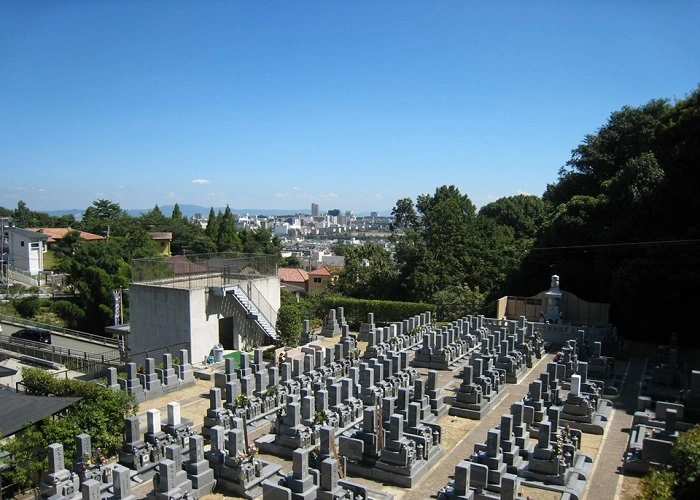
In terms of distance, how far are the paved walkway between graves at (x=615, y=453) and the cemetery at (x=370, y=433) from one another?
294 millimetres

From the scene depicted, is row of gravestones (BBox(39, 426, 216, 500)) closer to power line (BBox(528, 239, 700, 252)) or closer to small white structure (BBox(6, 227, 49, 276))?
power line (BBox(528, 239, 700, 252))

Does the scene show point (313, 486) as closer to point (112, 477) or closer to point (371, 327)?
point (112, 477)

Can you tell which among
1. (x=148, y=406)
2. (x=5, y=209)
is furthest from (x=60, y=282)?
(x=5, y=209)

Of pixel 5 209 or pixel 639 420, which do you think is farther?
pixel 5 209

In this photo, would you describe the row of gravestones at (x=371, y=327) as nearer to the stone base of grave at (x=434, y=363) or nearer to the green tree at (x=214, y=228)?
the stone base of grave at (x=434, y=363)

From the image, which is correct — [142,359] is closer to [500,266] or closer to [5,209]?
[500,266]

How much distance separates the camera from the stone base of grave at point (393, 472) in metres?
12.8

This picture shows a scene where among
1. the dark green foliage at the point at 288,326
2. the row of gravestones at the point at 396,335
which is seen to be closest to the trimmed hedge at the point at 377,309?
the row of gravestones at the point at 396,335

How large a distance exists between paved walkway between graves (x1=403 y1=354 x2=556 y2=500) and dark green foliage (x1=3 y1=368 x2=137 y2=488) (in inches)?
308

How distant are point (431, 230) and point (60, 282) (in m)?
37.4

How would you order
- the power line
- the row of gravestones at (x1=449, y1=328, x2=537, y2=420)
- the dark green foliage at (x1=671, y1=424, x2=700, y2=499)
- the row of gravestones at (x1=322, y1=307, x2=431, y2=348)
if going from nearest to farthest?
1. the dark green foliage at (x1=671, y1=424, x2=700, y2=499)
2. the row of gravestones at (x1=449, y1=328, x2=537, y2=420)
3. the power line
4. the row of gravestones at (x1=322, y1=307, x2=431, y2=348)

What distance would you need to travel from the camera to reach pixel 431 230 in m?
37.2

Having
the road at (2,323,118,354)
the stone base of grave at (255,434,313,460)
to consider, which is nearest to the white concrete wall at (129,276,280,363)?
the road at (2,323,118,354)

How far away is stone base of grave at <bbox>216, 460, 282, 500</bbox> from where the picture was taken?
482 inches
